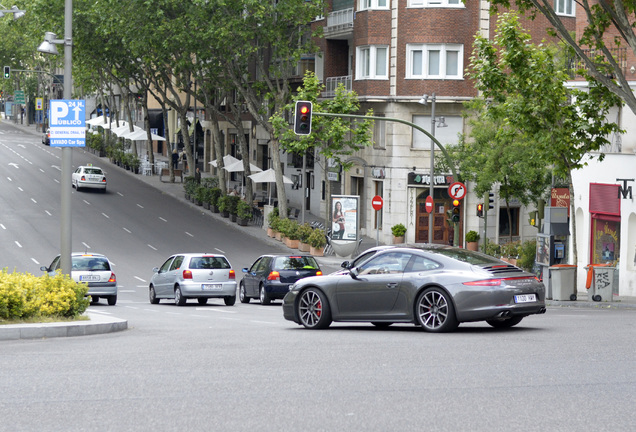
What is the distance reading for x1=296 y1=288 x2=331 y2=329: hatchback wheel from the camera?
55.0ft

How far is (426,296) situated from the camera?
1545 centimetres

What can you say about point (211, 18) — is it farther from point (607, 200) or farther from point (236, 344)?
point (236, 344)

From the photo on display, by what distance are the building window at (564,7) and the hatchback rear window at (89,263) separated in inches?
1182

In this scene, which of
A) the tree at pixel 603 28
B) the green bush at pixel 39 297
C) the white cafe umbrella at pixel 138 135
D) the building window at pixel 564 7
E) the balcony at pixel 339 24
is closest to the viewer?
the green bush at pixel 39 297

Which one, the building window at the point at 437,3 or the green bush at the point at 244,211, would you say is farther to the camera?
the green bush at the point at 244,211

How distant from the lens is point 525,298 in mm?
15031

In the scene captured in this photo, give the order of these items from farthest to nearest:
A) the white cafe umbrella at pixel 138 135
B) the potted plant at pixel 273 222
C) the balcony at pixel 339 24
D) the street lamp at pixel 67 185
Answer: the white cafe umbrella at pixel 138 135, the balcony at pixel 339 24, the potted plant at pixel 273 222, the street lamp at pixel 67 185

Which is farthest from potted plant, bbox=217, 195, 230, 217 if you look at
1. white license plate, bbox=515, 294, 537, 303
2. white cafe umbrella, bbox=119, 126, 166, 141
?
white license plate, bbox=515, 294, 537, 303

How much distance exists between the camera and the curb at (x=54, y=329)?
14781 millimetres

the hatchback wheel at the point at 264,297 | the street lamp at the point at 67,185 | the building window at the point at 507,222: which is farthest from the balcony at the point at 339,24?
the street lamp at the point at 67,185

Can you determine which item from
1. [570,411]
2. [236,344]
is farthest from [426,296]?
[570,411]

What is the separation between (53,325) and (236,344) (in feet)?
9.85

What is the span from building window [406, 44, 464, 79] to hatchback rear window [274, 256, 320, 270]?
21.4 metres

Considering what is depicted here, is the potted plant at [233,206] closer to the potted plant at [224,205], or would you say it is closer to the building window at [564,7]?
the potted plant at [224,205]
